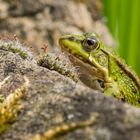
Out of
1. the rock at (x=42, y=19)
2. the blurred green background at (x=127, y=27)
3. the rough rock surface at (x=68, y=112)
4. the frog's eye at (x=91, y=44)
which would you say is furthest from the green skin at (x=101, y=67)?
the blurred green background at (x=127, y=27)

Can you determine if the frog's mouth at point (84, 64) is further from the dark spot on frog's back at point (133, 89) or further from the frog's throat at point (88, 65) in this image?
the dark spot on frog's back at point (133, 89)

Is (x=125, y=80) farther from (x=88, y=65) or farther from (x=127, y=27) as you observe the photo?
(x=127, y=27)

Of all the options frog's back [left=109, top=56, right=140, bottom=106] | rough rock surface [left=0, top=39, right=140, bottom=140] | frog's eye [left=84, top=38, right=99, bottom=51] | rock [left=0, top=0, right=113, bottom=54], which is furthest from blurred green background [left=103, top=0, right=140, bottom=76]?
rough rock surface [left=0, top=39, right=140, bottom=140]

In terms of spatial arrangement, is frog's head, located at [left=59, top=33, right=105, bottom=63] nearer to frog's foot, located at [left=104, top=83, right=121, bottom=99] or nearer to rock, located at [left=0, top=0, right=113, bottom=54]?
frog's foot, located at [left=104, top=83, right=121, bottom=99]

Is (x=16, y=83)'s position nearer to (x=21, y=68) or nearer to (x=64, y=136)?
(x=21, y=68)

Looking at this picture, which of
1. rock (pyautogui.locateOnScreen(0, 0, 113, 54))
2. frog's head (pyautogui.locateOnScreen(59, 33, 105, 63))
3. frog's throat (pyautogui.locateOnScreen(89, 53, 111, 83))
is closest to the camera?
frog's head (pyautogui.locateOnScreen(59, 33, 105, 63))

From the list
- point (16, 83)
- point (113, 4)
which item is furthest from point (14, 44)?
point (113, 4)
